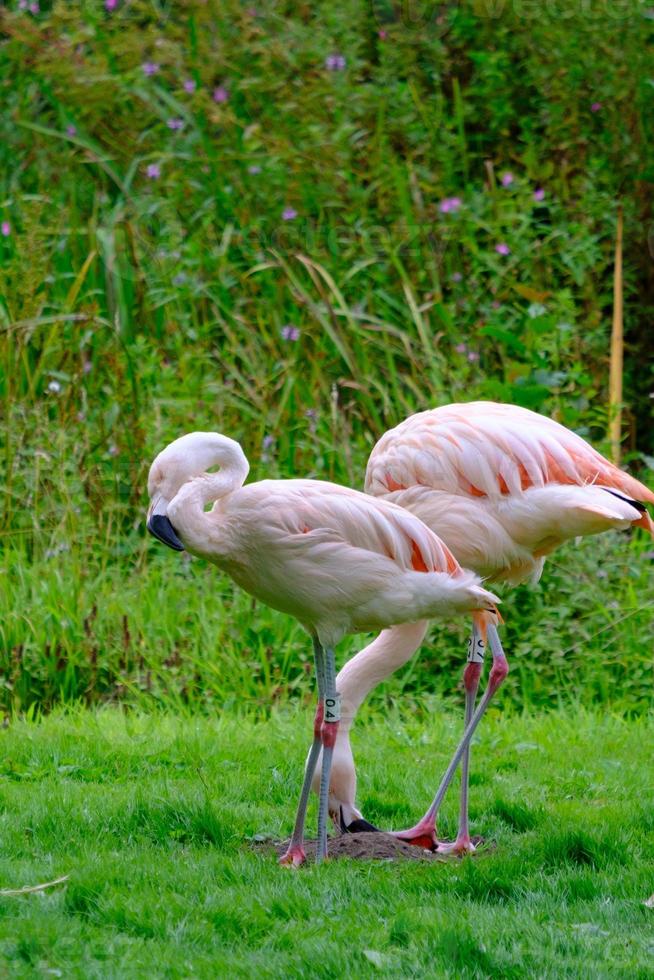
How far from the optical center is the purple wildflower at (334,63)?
375 inches

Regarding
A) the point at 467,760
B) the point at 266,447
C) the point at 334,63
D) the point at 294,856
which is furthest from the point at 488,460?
the point at 334,63

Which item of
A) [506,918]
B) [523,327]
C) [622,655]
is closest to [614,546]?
[622,655]

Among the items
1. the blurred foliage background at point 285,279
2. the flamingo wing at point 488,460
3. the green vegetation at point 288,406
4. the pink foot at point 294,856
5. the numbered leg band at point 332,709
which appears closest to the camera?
the green vegetation at point 288,406

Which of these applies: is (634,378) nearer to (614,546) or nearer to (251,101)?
(614,546)

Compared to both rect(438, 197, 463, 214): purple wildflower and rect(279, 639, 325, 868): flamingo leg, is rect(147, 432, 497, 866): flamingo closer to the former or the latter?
rect(279, 639, 325, 868): flamingo leg

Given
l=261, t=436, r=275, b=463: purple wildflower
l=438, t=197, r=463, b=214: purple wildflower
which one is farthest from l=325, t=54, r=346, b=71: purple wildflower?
l=261, t=436, r=275, b=463: purple wildflower

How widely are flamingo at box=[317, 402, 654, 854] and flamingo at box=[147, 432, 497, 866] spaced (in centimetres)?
33

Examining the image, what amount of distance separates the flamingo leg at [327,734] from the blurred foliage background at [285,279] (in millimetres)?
1852

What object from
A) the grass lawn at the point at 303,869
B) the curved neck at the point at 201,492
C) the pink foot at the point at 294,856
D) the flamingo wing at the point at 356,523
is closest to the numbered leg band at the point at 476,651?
the grass lawn at the point at 303,869

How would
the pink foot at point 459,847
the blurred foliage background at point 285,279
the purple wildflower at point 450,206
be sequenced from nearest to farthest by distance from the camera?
the pink foot at point 459,847 → the blurred foliage background at point 285,279 → the purple wildflower at point 450,206

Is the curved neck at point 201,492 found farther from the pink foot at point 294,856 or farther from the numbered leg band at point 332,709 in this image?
the pink foot at point 294,856

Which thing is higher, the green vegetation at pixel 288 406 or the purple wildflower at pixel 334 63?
the purple wildflower at pixel 334 63

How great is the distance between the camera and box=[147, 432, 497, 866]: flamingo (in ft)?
14.3

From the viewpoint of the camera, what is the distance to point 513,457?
5000 millimetres
